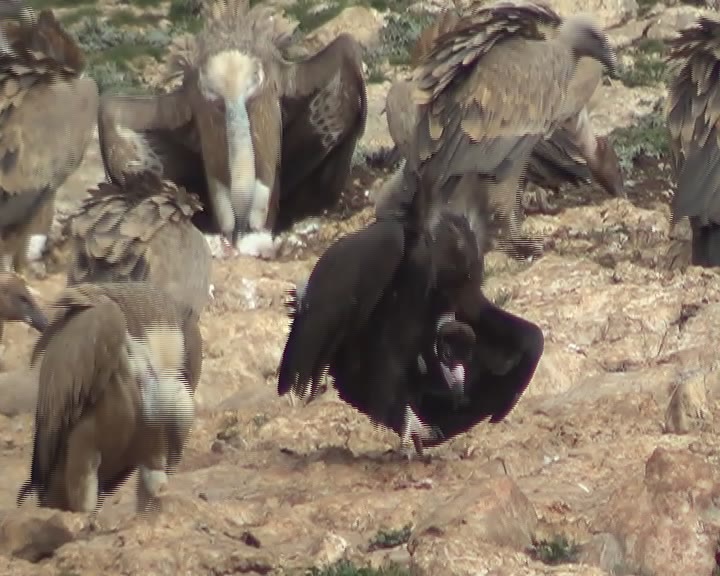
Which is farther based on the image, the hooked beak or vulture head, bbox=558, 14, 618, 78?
the hooked beak

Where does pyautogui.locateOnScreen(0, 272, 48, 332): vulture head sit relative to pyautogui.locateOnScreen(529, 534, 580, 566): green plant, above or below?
below

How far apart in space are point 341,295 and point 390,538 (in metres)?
1.29

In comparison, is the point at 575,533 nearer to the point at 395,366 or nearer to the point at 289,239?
the point at 395,366

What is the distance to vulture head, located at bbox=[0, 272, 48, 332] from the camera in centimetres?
750

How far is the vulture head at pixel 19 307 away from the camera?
295 inches

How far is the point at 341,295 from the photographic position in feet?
22.2

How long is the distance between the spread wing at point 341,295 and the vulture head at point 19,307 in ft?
3.86

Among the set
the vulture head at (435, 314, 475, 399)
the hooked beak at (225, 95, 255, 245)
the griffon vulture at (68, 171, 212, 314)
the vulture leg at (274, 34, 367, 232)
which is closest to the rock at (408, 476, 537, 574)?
the vulture head at (435, 314, 475, 399)

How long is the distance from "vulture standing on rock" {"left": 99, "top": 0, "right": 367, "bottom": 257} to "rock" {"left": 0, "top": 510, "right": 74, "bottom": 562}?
236 inches

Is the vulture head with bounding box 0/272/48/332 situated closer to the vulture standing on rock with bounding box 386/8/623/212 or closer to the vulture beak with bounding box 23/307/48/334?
the vulture beak with bounding box 23/307/48/334

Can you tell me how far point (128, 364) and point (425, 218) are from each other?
50.3 inches

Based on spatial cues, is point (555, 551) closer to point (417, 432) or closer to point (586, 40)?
point (417, 432)

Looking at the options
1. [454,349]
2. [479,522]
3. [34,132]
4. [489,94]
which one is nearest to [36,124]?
[34,132]

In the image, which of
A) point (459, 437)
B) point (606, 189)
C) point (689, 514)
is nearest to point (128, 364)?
point (459, 437)
